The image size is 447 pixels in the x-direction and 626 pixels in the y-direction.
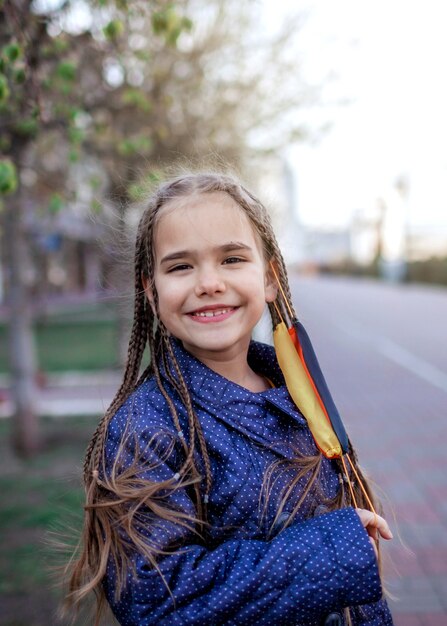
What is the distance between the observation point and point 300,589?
1326mm

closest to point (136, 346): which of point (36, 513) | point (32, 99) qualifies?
point (32, 99)

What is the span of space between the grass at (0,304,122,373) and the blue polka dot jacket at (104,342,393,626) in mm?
5221

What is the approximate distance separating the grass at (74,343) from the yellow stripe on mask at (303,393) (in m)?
5.07

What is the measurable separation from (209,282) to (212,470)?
406mm

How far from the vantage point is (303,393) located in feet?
5.45

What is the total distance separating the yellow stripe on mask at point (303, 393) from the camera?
5.27 feet

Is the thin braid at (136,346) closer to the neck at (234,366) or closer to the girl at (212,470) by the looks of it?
the girl at (212,470)

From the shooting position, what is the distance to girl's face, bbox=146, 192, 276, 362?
1.59 metres

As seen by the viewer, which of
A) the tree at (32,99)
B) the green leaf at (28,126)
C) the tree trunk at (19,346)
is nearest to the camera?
the tree at (32,99)

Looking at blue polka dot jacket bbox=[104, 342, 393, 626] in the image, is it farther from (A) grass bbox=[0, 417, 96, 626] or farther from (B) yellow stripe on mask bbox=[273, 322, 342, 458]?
(A) grass bbox=[0, 417, 96, 626]

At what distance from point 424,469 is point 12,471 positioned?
130 inches

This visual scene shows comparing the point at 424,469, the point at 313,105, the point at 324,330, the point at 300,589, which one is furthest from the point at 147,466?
the point at 324,330

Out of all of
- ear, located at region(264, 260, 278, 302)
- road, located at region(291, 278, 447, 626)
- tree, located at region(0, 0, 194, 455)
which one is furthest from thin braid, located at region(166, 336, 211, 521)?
tree, located at region(0, 0, 194, 455)

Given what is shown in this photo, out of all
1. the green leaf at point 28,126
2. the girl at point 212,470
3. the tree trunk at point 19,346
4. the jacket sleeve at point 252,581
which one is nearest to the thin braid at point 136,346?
the girl at point 212,470
